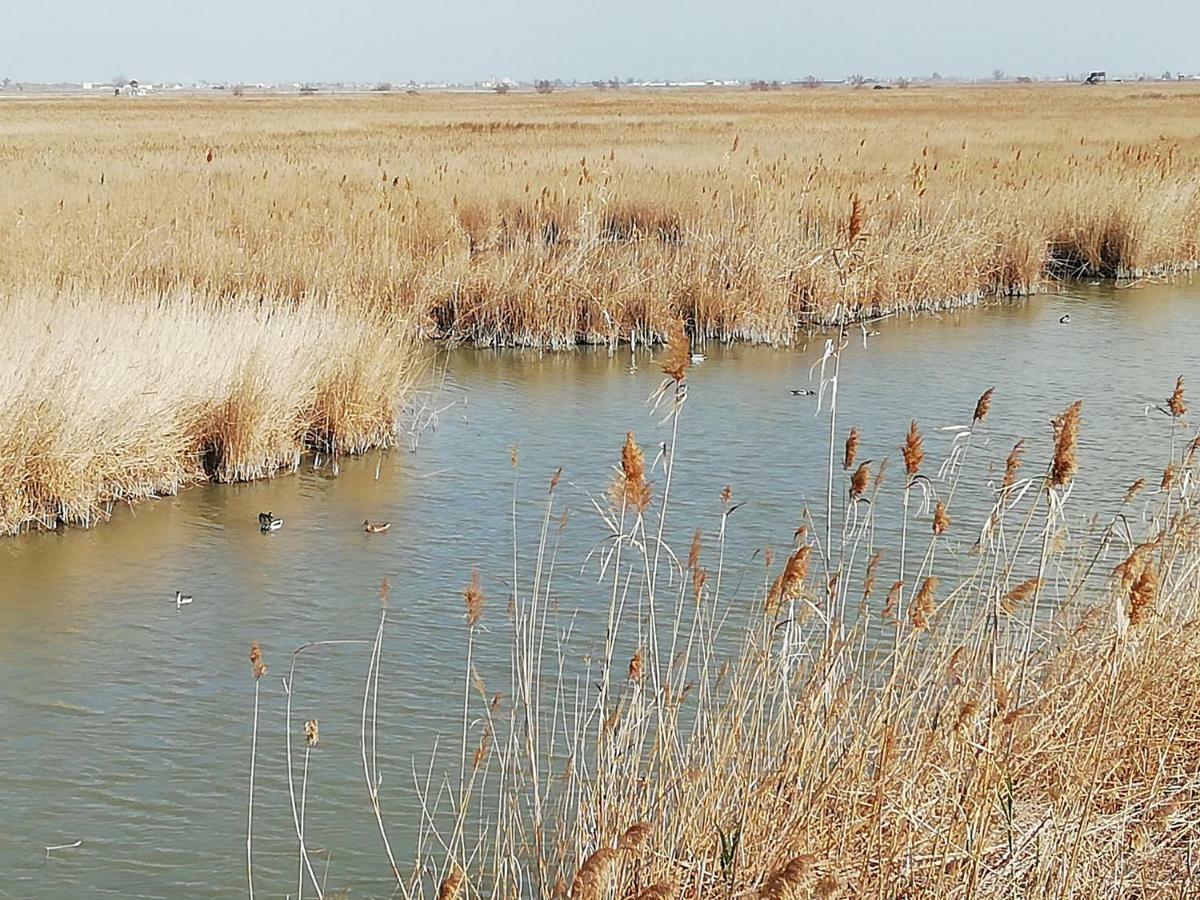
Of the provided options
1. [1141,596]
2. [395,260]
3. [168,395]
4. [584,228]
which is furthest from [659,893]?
[584,228]

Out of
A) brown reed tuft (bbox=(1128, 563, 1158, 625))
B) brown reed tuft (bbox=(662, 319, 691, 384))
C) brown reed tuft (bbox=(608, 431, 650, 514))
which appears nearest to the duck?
brown reed tuft (bbox=(662, 319, 691, 384))

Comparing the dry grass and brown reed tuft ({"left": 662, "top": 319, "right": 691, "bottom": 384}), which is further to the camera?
the dry grass

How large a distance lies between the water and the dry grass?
664 millimetres

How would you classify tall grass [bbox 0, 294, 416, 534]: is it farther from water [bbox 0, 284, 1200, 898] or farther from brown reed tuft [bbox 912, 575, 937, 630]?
brown reed tuft [bbox 912, 575, 937, 630]

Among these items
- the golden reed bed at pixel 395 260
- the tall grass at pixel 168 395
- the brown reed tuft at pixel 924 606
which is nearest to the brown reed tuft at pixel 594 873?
the brown reed tuft at pixel 924 606

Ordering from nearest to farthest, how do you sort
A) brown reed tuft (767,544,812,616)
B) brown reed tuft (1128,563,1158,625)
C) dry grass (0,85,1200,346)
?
brown reed tuft (1128,563,1158,625), brown reed tuft (767,544,812,616), dry grass (0,85,1200,346)

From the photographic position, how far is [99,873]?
3.89 m

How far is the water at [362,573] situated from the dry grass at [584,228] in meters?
0.66

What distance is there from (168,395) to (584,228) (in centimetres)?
561

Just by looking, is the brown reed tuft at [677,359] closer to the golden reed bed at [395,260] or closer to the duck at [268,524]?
the golden reed bed at [395,260]

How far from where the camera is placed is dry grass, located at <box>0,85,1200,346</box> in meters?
11.2

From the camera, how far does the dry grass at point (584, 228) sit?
36.8 ft

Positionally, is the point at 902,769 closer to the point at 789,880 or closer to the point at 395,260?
the point at 789,880

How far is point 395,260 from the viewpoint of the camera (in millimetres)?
11648
